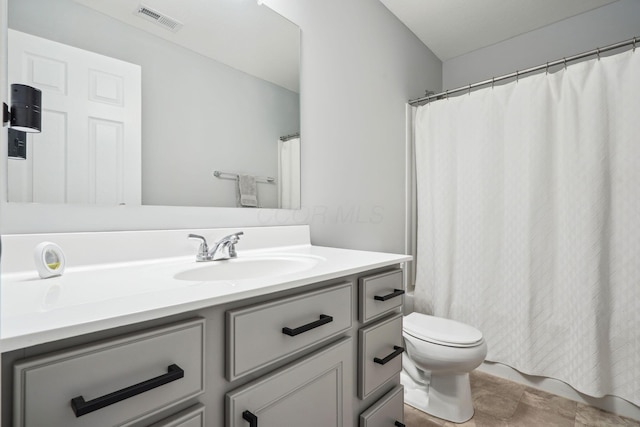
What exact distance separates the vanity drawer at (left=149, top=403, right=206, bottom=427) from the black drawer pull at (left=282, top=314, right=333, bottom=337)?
0.74ft

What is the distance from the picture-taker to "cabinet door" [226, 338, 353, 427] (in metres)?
0.68

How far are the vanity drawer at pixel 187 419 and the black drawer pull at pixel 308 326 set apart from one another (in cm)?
22

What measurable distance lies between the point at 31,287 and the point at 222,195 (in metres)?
0.68

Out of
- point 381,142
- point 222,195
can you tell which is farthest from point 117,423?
point 381,142

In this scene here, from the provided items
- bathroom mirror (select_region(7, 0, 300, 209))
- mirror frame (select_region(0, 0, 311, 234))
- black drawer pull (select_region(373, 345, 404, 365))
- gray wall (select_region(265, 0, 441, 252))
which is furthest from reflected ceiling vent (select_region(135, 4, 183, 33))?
black drawer pull (select_region(373, 345, 404, 365))

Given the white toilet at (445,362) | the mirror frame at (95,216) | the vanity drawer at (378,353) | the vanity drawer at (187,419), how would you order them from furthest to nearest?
the white toilet at (445,362) < the vanity drawer at (378,353) < the mirror frame at (95,216) < the vanity drawer at (187,419)

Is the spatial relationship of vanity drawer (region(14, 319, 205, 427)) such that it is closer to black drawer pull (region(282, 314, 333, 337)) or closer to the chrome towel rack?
black drawer pull (region(282, 314, 333, 337))

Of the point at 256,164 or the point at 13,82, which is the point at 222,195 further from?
the point at 13,82

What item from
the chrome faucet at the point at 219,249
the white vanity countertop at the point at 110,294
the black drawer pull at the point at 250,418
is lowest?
the black drawer pull at the point at 250,418

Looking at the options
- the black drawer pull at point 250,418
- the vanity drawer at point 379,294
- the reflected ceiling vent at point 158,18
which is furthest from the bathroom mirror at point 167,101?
the black drawer pull at point 250,418

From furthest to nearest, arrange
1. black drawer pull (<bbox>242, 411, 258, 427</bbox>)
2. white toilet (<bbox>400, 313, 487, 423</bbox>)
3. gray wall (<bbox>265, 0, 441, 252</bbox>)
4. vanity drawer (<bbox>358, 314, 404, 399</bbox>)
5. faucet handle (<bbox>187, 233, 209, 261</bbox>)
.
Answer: gray wall (<bbox>265, 0, 441, 252</bbox>)
white toilet (<bbox>400, 313, 487, 423</bbox>)
faucet handle (<bbox>187, 233, 209, 261</bbox>)
vanity drawer (<bbox>358, 314, 404, 399</bbox>)
black drawer pull (<bbox>242, 411, 258, 427</bbox>)

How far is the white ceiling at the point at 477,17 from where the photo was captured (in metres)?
2.13

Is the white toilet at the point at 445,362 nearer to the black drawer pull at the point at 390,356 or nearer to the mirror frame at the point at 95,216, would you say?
the black drawer pull at the point at 390,356

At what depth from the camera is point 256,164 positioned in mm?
1403
